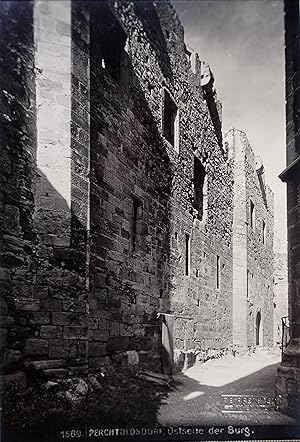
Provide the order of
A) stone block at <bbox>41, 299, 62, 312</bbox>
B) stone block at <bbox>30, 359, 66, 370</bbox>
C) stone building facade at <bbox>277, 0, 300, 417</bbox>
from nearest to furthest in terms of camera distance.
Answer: stone block at <bbox>30, 359, 66, 370</bbox> < stone block at <bbox>41, 299, 62, 312</bbox> < stone building facade at <bbox>277, 0, 300, 417</bbox>

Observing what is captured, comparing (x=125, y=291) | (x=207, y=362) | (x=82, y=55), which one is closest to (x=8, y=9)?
(x=82, y=55)

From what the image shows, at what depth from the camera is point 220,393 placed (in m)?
3.47

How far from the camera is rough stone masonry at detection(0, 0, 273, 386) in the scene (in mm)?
2973

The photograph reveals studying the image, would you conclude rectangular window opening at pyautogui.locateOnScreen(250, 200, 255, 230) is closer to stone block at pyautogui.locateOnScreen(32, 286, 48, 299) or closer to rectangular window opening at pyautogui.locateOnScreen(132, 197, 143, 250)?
rectangular window opening at pyautogui.locateOnScreen(132, 197, 143, 250)

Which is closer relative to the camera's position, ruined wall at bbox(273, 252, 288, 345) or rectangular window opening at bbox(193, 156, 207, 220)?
ruined wall at bbox(273, 252, 288, 345)

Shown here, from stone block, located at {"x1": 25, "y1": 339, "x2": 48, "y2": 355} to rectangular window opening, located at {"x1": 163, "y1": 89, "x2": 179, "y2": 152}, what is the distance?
7.37 feet

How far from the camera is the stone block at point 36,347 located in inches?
115

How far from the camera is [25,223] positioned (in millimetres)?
2988

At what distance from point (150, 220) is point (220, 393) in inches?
61.8

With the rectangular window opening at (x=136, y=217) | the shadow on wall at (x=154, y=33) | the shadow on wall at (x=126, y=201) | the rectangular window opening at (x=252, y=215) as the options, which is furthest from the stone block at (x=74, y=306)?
the shadow on wall at (x=154, y=33)

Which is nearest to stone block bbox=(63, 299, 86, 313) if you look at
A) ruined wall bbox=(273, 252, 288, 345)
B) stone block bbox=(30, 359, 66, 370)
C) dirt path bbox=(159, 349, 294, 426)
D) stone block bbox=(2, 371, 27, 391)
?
stone block bbox=(30, 359, 66, 370)

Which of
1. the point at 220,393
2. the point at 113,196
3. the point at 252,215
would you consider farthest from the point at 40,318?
the point at 252,215

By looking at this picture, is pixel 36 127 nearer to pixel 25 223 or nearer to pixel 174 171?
pixel 25 223

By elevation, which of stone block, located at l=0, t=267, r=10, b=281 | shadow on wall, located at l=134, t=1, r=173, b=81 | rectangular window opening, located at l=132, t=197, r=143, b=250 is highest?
shadow on wall, located at l=134, t=1, r=173, b=81
